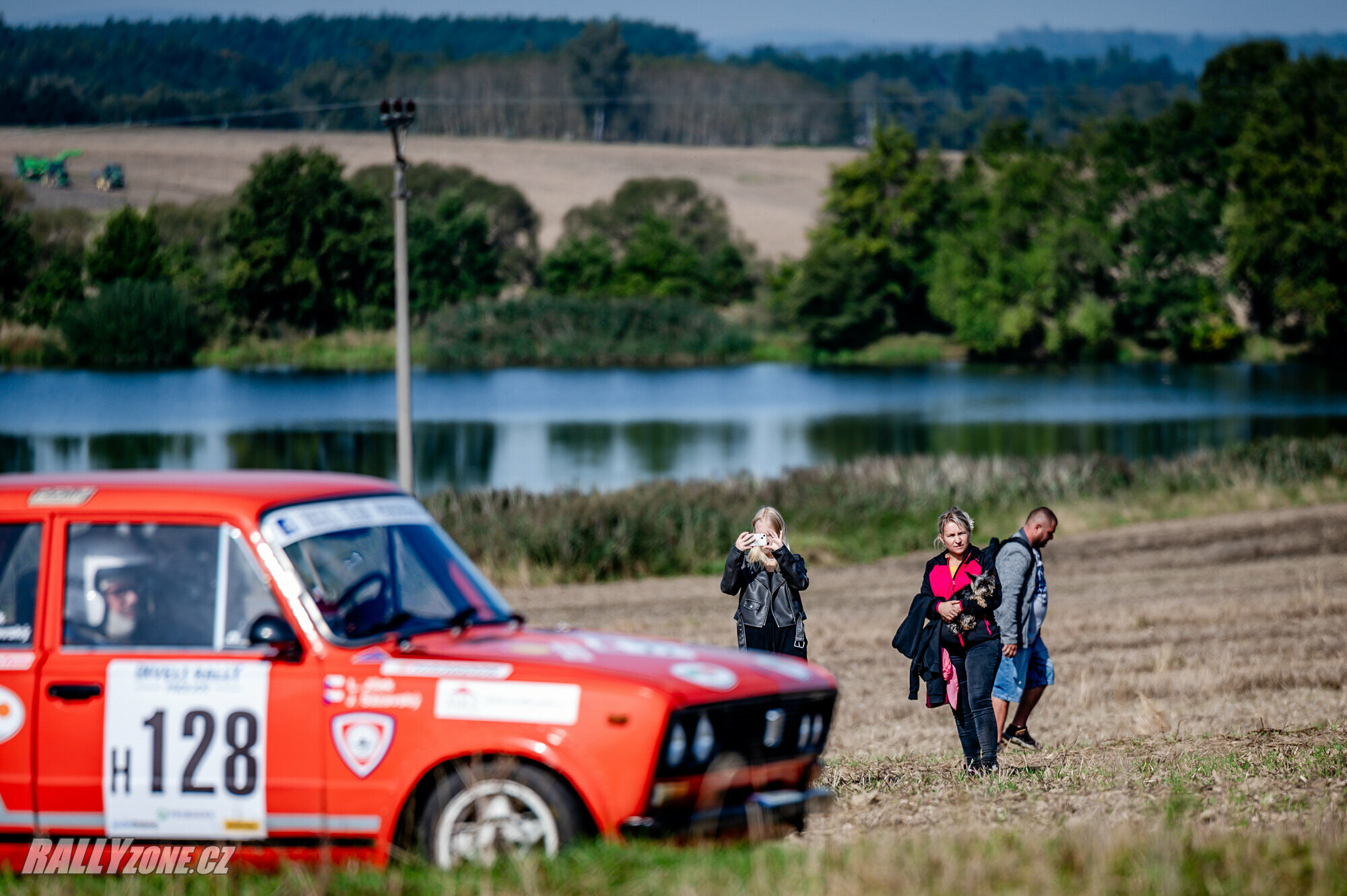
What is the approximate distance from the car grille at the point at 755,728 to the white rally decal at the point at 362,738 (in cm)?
109

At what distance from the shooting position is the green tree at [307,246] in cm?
9056

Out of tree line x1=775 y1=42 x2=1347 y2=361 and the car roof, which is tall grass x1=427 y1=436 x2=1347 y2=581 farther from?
tree line x1=775 y1=42 x2=1347 y2=361

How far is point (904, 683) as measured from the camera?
15000mm

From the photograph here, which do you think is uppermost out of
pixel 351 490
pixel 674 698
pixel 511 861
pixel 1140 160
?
pixel 1140 160

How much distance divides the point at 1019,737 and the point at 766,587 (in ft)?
8.14

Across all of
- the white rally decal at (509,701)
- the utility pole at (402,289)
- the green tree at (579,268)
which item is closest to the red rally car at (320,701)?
the white rally decal at (509,701)

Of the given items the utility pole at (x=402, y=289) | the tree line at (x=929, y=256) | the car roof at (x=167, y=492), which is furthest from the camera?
the tree line at (x=929, y=256)

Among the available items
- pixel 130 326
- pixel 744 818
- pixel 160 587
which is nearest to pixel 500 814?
pixel 744 818

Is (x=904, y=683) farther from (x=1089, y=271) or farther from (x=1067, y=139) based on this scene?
(x=1067, y=139)

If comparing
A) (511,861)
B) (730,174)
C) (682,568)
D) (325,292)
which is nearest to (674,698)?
(511,861)

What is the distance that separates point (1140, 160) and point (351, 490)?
335 feet

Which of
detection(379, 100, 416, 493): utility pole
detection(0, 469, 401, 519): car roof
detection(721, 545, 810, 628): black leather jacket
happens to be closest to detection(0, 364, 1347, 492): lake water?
detection(379, 100, 416, 493): utility pole

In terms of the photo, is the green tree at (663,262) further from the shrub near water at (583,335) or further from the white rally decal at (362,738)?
the white rally decal at (362,738)

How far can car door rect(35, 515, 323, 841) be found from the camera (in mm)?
6047
